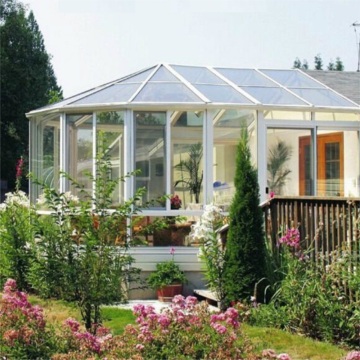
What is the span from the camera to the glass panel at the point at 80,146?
40.8 ft

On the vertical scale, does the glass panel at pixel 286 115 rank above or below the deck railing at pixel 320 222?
above

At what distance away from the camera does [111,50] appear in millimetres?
11156

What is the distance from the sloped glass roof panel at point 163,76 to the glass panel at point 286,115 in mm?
1730

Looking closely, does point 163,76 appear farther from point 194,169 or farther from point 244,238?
point 244,238

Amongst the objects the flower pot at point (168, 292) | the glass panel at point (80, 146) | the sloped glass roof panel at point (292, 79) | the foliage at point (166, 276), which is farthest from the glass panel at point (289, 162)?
the glass panel at point (80, 146)

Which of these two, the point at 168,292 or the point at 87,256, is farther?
the point at 168,292

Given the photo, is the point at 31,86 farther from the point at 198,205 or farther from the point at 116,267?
the point at 116,267

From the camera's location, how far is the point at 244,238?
898 centimetres

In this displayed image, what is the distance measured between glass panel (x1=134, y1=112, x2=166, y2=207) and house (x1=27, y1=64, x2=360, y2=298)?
A: 0.02 metres

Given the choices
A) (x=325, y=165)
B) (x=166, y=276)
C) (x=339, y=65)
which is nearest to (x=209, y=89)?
(x=325, y=165)

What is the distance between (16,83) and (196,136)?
25770 mm

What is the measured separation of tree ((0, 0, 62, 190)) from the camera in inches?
1396

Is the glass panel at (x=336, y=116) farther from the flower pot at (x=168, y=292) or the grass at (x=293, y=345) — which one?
the grass at (x=293, y=345)

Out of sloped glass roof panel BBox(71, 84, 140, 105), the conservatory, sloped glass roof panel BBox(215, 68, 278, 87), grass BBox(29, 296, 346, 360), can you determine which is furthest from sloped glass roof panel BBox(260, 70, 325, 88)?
grass BBox(29, 296, 346, 360)
